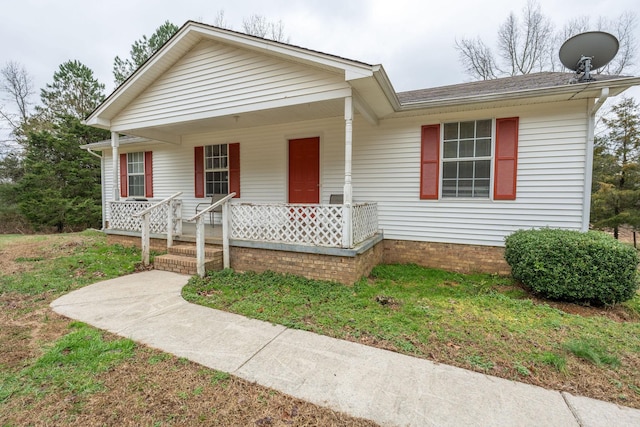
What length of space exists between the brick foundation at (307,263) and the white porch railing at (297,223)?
0.24 metres

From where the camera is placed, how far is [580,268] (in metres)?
4.05

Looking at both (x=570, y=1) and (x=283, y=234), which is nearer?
(x=283, y=234)

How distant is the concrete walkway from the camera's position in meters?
1.95

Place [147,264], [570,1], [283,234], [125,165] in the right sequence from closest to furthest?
[283,234] → [147,264] → [125,165] → [570,1]

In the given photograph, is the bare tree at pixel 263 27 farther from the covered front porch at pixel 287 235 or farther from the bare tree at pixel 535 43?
the covered front porch at pixel 287 235

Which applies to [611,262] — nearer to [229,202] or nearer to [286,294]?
[286,294]

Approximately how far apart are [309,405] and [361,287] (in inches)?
106

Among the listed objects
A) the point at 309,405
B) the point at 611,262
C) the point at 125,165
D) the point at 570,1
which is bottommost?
the point at 309,405

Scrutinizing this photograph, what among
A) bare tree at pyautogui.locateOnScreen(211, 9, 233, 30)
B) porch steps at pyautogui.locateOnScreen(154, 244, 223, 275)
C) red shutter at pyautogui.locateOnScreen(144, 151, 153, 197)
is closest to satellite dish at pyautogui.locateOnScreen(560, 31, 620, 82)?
porch steps at pyautogui.locateOnScreen(154, 244, 223, 275)

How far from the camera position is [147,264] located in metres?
5.91

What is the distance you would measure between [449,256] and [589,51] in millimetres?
4349

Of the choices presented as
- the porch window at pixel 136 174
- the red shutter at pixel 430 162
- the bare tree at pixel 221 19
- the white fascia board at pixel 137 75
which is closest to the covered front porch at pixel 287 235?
the red shutter at pixel 430 162

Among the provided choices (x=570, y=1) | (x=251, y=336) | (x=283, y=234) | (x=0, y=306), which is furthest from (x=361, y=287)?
(x=570, y=1)

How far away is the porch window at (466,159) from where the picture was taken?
18.7 ft
